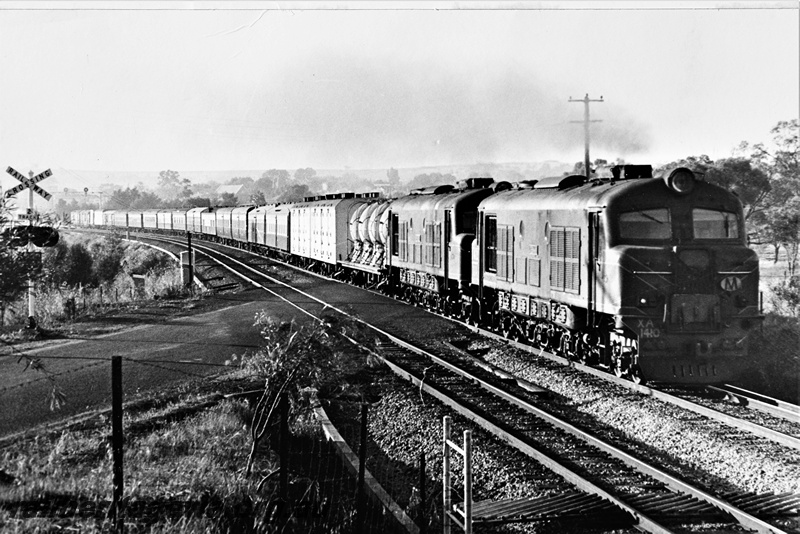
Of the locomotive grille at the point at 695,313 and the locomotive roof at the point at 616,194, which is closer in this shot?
the locomotive grille at the point at 695,313

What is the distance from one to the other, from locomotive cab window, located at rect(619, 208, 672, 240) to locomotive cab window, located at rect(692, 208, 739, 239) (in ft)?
1.61

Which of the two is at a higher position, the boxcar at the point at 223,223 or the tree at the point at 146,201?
the tree at the point at 146,201

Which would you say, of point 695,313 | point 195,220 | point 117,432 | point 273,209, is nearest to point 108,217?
point 195,220

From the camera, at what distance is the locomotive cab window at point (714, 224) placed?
13070 mm

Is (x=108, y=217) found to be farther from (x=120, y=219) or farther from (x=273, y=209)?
(x=273, y=209)

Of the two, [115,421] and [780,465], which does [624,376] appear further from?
[115,421]

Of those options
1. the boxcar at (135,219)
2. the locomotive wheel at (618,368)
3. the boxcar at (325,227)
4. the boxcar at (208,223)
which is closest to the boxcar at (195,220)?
the boxcar at (208,223)

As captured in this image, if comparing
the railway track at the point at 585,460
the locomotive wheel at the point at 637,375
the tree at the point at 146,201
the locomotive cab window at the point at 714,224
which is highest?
the tree at the point at 146,201

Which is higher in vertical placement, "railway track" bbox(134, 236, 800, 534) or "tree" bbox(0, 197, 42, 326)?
"tree" bbox(0, 197, 42, 326)

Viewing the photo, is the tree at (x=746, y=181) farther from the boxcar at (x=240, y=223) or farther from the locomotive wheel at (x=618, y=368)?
the boxcar at (x=240, y=223)

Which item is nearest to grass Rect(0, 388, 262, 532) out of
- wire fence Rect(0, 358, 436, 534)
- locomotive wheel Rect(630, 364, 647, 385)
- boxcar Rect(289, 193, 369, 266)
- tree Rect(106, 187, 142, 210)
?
wire fence Rect(0, 358, 436, 534)

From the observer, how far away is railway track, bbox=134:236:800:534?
27.0 ft

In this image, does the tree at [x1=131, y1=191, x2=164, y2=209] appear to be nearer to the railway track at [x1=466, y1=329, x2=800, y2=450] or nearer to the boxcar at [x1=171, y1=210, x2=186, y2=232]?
the boxcar at [x1=171, y1=210, x2=186, y2=232]

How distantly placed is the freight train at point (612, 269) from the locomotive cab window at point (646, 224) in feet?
0.06
